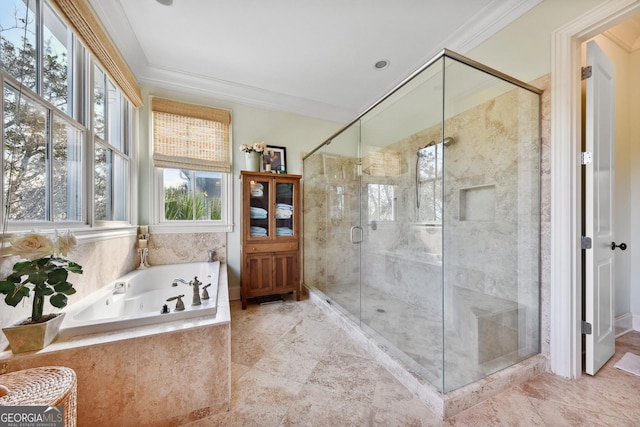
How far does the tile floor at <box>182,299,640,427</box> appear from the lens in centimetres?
122

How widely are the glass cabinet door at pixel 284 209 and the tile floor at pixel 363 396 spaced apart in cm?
138

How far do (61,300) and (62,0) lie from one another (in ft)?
5.32

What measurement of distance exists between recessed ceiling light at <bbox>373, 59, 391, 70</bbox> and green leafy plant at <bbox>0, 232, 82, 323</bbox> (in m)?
2.85

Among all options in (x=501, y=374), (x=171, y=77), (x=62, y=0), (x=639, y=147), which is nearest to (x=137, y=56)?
(x=171, y=77)

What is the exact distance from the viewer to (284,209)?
Result: 303 cm

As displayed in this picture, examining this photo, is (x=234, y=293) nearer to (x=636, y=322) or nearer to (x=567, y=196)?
(x=567, y=196)

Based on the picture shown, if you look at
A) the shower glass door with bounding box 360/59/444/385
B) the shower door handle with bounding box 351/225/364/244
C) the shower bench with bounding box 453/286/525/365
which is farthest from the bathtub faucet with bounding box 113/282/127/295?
the shower bench with bounding box 453/286/525/365

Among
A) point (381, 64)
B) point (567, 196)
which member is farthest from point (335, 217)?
point (567, 196)

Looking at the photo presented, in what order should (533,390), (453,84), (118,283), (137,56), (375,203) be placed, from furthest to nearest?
(375,203) → (137,56) → (118,283) → (453,84) → (533,390)

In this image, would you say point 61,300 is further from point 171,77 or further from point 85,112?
point 171,77

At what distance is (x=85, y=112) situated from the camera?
1730mm

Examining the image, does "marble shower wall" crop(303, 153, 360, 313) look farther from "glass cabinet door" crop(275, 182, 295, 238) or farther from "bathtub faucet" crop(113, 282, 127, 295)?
"bathtub faucet" crop(113, 282, 127, 295)

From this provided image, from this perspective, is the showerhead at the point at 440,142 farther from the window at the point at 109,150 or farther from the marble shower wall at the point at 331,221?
the window at the point at 109,150

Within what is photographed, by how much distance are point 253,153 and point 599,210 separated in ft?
10.1
